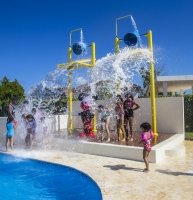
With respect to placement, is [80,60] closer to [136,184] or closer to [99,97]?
[99,97]

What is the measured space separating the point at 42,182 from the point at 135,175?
2674 millimetres

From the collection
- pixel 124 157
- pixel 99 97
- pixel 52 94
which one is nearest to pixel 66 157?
pixel 124 157

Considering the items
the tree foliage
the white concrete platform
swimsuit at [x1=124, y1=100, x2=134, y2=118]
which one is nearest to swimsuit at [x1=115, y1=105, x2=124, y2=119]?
swimsuit at [x1=124, y1=100, x2=134, y2=118]

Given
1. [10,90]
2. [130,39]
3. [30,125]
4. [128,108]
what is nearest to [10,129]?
[30,125]

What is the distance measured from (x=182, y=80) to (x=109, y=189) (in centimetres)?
1644

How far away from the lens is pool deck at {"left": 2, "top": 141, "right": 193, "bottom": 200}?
6.80 metres

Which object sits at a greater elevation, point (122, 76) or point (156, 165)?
point (122, 76)

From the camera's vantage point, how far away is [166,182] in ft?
24.7

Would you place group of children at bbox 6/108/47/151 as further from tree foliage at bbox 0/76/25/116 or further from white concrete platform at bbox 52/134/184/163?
tree foliage at bbox 0/76/25/116

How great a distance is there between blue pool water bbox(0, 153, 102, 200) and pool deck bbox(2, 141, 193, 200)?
9.5 inches

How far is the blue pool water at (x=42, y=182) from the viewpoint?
25.1 ft

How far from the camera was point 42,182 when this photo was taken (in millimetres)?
8961

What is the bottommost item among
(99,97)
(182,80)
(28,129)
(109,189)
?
(109,189)

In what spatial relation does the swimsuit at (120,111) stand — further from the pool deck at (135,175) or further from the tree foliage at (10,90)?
the tree foliage at (10,90)
